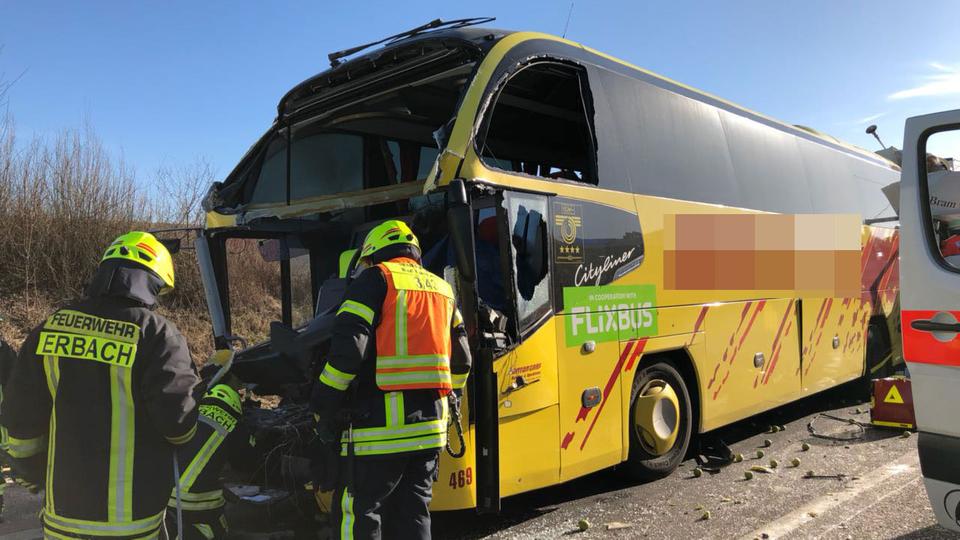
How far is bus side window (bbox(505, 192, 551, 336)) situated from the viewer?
4.07 m

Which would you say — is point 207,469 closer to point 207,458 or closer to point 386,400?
point 207,458

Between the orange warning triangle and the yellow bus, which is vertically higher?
the yellow bus

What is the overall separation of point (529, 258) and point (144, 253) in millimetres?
2321

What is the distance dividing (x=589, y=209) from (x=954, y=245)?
2.22 meters

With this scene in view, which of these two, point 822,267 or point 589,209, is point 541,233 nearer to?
point 589,209

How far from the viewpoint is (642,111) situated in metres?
5.37

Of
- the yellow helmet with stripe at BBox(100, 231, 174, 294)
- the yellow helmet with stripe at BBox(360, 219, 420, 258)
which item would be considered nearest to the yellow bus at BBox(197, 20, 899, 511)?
the yellow helmet with stripe at BBox(360, 219, 420, 258)

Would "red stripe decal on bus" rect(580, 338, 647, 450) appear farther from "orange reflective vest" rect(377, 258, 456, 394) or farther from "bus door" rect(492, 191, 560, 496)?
"orange reflective vest" rect(377, 258, 456, 394)

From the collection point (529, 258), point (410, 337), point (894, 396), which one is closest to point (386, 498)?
point (410, 337)

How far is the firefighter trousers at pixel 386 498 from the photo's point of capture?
308 cm

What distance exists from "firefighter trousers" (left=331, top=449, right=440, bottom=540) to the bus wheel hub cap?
2.46m

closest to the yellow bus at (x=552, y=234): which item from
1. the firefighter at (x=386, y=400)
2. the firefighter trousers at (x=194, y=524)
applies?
the firefighter at (x=386, y=400)

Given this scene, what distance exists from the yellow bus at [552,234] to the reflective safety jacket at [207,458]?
0.64 m

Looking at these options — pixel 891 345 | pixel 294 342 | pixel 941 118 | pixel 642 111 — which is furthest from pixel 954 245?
pixel 891 345
